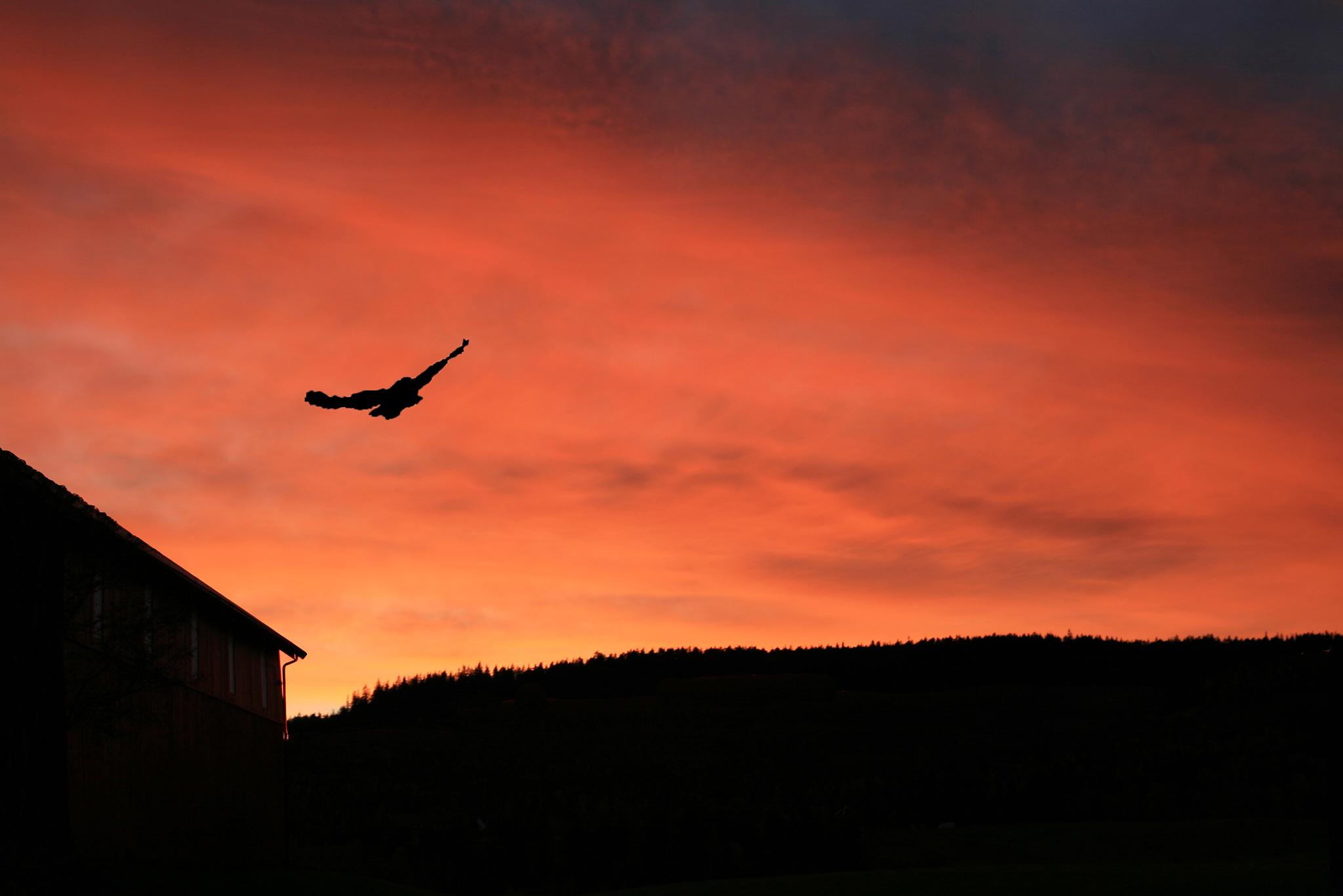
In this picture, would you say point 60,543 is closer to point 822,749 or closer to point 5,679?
point 5,679

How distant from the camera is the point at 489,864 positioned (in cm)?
4744

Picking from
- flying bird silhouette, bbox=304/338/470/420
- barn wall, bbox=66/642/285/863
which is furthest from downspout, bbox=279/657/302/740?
flying bird silhouette, bbox=304/338/470/420

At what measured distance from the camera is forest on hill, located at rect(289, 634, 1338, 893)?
161ft

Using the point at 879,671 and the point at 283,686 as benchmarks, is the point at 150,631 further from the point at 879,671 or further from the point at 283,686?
the point at 879,671

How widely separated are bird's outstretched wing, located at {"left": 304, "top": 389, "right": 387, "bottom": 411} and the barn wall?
23.3ft

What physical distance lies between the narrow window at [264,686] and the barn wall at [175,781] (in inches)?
19.9

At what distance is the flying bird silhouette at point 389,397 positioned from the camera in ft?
59.5

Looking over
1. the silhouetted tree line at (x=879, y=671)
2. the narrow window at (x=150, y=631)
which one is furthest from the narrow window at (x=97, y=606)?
the silhouetted tree line at (x=879, y=671)

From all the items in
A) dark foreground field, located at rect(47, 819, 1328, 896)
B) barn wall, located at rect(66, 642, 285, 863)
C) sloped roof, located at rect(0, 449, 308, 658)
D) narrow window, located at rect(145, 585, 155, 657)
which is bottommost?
dark foreground field, located at rect(47, 819, 1328, 896)

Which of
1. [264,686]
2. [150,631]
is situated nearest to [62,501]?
[150,631]

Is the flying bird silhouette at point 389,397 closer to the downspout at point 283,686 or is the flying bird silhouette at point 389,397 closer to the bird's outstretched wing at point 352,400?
the bird's outstretched wing at point 352,400

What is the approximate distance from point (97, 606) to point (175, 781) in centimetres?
605

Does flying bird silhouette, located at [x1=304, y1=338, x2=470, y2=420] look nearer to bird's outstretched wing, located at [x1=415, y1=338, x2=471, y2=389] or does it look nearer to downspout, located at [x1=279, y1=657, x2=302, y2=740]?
bird's outstretched wing, located at [x1=415, y1=338, x2=471, y2=389]

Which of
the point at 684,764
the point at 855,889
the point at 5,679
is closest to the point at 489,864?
the point at 855,889
